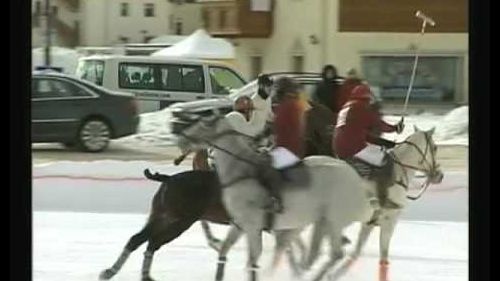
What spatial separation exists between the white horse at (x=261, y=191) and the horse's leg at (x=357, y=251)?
24 mm

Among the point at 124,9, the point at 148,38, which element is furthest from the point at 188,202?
the point at 124,9

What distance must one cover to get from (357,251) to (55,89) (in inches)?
28.4

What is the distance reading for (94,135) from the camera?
4.79ft

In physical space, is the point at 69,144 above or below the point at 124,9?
below

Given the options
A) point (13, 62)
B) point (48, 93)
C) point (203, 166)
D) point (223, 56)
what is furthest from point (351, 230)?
point (13, 62)

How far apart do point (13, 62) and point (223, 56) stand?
647 millimetres

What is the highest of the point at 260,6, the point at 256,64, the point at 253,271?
the point at 260,6

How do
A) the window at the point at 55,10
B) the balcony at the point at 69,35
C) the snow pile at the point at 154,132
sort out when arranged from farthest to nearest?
the snow pile at the point at 154,132 → the balcony at the point at 69,35 → the window at the point at 55,10

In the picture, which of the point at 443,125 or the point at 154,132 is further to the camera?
the point at 154,132

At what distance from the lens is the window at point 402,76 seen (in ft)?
4.47

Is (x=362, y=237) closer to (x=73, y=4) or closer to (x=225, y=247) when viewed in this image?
(x=225, y=247)

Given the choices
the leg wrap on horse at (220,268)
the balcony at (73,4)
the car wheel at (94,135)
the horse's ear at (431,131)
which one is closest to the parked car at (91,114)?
the car wheel at (94,135)

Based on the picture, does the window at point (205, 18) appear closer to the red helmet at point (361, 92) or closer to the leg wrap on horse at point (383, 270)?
the red helmet at point (361, 92)

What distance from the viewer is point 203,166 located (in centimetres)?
152
